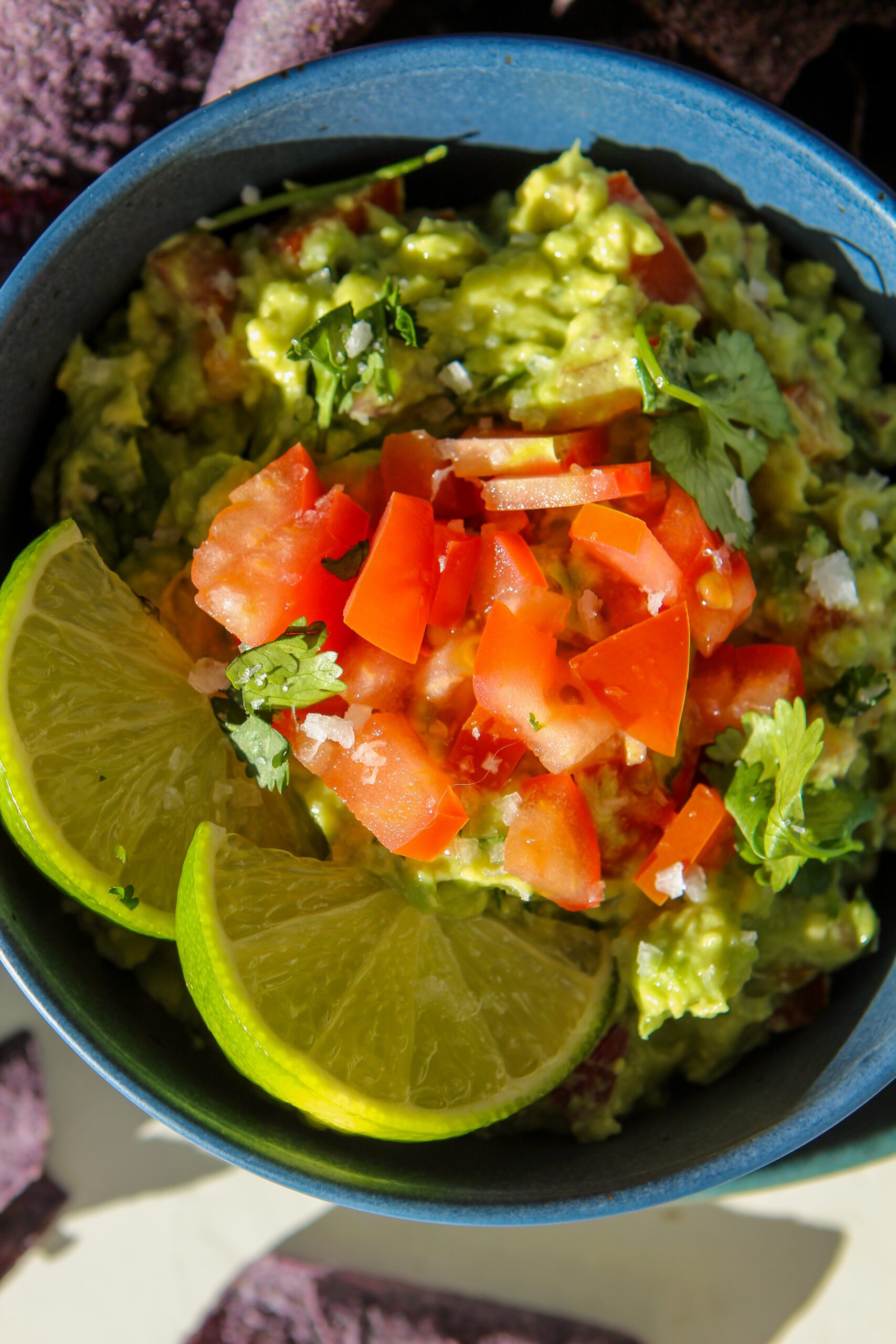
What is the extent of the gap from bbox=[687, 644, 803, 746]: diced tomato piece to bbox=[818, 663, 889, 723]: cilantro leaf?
0.06 metres

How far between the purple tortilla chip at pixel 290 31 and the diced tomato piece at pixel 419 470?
788 mm

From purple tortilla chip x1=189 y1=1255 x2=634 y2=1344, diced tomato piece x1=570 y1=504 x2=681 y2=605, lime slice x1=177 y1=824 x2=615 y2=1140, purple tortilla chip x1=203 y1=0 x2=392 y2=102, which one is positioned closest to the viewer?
lime slice x1=177 y1=824 x2=615 y2=1140

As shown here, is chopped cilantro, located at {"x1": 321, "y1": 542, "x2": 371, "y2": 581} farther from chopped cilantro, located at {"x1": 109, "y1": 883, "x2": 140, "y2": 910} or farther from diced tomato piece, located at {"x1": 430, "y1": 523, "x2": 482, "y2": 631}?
chopped cilantro, located at {"x1": 109, "y1": 883, "x2": 140, "y2": 910}

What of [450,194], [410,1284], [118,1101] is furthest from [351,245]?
[410,1284]

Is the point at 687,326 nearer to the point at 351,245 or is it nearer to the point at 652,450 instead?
the point at 652,450

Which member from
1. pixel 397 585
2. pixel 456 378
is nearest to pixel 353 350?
pixel 456 378

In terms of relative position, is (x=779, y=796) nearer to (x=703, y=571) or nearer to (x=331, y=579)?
(x=703, y=571)

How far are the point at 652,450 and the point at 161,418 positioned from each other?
774mm

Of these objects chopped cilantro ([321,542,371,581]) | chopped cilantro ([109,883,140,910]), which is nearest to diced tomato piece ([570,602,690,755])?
chopped cilantro ([321,542,371,581])

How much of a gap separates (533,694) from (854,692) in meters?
0.53

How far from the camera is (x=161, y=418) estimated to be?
185 cm

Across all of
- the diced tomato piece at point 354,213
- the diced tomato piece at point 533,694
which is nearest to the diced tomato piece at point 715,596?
the diced tomato piece at point 533,694

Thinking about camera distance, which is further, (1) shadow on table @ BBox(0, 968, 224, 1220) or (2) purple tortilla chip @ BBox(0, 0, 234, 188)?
(1) shadow on table @ BBox(0, 968, 224, 1220)

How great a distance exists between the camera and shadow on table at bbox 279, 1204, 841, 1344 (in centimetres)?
243
